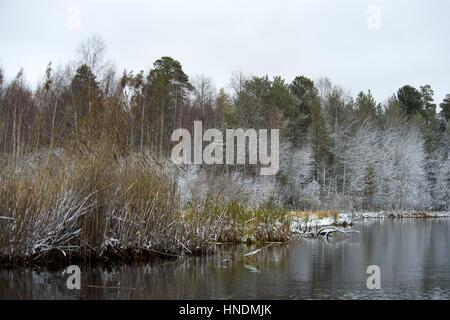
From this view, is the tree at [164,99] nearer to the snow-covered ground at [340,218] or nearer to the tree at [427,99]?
the snow-covered ground at [340,218]

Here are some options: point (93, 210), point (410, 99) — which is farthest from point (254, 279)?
point (410, 99)

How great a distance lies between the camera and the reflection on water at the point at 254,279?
7961 mm

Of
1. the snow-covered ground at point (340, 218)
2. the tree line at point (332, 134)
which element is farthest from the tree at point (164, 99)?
the snow-covered ground at point (340, 218)

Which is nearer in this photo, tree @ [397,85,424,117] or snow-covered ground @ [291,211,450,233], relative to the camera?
snow-covered ground @ [291,211,450,233]

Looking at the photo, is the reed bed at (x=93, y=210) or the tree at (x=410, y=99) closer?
the reed bed at (x=93, y=210)

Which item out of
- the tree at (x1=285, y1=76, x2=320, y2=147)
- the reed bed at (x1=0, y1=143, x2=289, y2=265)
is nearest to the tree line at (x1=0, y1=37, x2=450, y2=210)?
the tree at (x1=285, y1=76, x2=320, y2=147)
